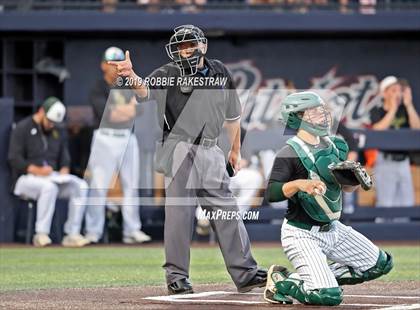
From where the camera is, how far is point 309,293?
7.51 m

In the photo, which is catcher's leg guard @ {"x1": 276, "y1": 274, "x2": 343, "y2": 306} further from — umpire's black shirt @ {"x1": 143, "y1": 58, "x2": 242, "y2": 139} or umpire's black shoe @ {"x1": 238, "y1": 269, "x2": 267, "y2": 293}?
umpire's black shirt @ {"x1": 143, "y1": 58, "x2": 242, "y2": 139}

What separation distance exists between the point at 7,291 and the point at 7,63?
30.4 feet

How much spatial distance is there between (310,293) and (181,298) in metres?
1.02

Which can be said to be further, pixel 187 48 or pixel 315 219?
pixel 187 48

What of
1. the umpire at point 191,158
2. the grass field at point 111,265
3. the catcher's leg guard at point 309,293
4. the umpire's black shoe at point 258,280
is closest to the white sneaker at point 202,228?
the grass field at point 111,265

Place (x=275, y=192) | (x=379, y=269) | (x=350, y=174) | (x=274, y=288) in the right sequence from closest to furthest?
(x=350, y=174)
(x=275, y=192)
(x=274, y=288)
(x=379, y=269)

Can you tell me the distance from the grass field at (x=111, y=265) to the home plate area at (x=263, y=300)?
1220 mm

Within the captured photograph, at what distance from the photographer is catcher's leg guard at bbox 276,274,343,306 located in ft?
24.3

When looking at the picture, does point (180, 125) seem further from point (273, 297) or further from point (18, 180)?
point (18, 180)

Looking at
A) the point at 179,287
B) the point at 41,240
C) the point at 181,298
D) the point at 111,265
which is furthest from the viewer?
the point at 41,240

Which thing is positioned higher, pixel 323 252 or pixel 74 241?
pixel 323 252

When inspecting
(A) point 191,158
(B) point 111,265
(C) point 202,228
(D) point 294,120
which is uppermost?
(D) point 294,120

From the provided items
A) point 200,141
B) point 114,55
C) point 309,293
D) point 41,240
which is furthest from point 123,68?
point 41,240

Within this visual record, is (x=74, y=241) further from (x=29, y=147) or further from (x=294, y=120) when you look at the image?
(x=294, y=120)
